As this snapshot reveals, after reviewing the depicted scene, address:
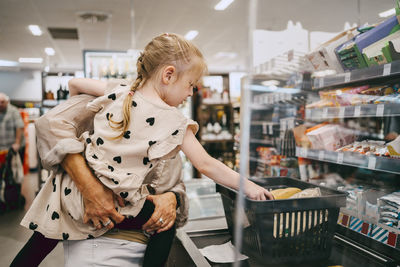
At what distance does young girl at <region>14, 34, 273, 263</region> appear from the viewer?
3.37 ft

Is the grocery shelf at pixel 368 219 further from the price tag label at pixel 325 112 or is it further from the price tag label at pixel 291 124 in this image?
the price tag label at pixel 291 124

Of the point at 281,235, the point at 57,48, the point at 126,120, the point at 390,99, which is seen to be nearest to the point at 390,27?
the point at 390,99

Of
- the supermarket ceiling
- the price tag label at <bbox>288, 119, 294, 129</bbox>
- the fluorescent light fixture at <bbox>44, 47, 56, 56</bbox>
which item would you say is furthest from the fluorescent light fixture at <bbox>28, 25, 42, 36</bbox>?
the price tag label at <bbox>288, 119, 294, 129</bbox>

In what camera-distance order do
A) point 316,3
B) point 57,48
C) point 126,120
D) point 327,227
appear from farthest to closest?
point 57,48
point 316,3
point 327,227
point 126,120

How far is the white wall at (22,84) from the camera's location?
13.7ft

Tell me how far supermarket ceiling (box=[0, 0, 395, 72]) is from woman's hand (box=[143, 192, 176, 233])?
3.60 m

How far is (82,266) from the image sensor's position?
1.09 metres

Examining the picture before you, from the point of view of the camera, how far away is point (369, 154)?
4.41 feet

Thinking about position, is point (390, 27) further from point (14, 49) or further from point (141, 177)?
point (14, 49)

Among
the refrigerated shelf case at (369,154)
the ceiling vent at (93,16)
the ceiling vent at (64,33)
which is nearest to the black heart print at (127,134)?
the refrigerated shelf case at (369,154)

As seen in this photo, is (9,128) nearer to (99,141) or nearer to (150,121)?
(99,141)

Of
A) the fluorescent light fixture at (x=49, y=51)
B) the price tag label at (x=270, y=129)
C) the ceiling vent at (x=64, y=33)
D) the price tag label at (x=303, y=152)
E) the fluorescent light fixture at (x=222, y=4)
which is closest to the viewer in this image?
the price tag label at (x=303, y=152)

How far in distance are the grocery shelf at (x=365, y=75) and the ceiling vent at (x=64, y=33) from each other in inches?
292

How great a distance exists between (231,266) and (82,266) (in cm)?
54
